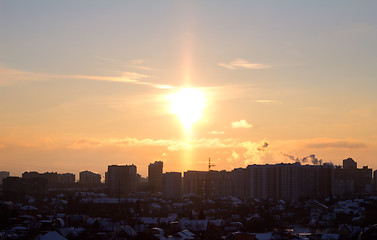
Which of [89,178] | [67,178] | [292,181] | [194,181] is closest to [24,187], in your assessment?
[194,181]

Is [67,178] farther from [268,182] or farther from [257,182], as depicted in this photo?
[268,182]

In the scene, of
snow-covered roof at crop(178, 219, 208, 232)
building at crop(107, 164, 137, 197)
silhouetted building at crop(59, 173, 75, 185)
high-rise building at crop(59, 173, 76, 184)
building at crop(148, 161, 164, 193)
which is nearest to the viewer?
snow-covered roof at crop(178, 219, 208, 232)

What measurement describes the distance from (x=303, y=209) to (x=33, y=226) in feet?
85.9

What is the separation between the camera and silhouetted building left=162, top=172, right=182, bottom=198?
3438 inches

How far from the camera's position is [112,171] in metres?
88.8

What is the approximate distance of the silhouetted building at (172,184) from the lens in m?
87.3

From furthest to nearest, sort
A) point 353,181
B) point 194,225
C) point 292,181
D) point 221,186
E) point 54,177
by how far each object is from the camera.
A: 1. point 54,177
2. point 221,186
3. point 353,181
4. point 292,181
5. point 194,225

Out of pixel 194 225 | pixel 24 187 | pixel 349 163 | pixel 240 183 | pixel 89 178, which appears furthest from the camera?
pixel 89 178

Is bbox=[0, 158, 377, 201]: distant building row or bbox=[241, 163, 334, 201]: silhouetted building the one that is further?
bbox=[0, 158, 377, 201]: distant building row

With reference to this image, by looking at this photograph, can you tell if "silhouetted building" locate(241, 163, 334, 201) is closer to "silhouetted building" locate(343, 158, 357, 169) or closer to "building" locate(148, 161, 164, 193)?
"silhouetted building" locate(343, 158, 357, 169)

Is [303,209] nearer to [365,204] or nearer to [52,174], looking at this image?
[365,204]

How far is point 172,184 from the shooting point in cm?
8775

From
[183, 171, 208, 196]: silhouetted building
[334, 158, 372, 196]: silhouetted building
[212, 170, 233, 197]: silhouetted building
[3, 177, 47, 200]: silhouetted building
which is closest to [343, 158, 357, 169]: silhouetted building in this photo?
[334, 158, 372, 196]: silhouetted building

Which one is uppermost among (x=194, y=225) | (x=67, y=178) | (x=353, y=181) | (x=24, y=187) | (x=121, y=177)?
(x=67, y=178)
